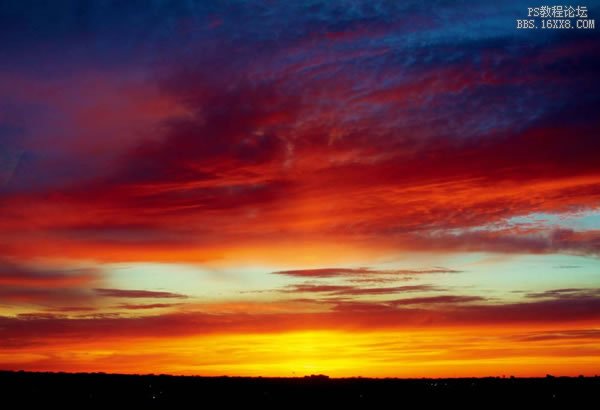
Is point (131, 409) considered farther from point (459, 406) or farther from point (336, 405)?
point (459, 406)

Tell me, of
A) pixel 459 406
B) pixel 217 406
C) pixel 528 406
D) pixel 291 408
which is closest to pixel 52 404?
pixel 217 406

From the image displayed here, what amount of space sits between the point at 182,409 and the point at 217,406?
33.8 feet

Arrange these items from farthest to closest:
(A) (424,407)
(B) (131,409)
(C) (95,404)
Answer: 1. (A) (424,407)
2. (C) (95,404)
3. (B) (131,409)

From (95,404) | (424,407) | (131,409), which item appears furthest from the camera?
(424,407)

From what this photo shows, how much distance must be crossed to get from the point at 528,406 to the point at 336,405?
3323 cm

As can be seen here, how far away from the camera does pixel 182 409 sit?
11969cm

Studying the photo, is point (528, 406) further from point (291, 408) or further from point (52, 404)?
point (52, 404)

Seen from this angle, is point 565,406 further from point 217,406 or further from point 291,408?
point 217,406

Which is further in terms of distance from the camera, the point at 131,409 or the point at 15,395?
the point at 15,395

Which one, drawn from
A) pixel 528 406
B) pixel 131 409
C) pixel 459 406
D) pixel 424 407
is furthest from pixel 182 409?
pixel 528 406

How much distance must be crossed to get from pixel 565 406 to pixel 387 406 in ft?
96.2

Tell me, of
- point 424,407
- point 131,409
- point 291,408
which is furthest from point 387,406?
point 131,409

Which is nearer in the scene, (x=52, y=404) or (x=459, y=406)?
(x=52, y=404)

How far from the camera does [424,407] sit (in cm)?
13012
